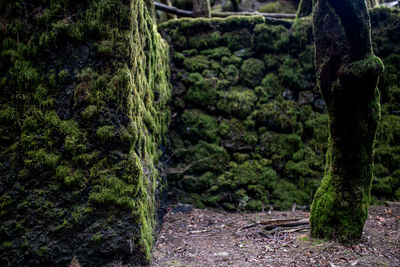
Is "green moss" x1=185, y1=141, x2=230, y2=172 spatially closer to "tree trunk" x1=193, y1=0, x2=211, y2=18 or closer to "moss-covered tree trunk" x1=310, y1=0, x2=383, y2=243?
"moss-covered tree trunk" x1=310, y1=0, x2=383, y2=243

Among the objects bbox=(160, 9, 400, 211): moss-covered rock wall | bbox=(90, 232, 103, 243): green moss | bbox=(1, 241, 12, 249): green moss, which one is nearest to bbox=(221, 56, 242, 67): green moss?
bbox=(160, 9, 400, 211): moss-covered rock wall

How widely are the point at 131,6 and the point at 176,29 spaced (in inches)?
133

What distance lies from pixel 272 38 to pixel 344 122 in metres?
3.75

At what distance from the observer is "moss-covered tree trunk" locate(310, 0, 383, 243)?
10.1ft

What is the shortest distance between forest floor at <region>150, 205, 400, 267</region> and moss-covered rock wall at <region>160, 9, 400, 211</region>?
0.60 metres

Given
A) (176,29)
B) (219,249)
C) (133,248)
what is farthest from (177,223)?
(176,29)

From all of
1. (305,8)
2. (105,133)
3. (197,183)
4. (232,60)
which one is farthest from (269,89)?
(105,133)

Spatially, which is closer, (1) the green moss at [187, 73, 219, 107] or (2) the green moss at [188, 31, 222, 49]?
(1) the green moss at [187, 73, 219, 107]

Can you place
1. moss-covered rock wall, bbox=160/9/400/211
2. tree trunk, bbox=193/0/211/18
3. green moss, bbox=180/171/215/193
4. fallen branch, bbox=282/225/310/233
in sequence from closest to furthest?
fallen branch, bbox=282/225/310/233
moss-covered rock wall, bbox=160/9/400/211
green moss, bbox=180/171/215/193
tree trunk, bbox=193/0/211/18

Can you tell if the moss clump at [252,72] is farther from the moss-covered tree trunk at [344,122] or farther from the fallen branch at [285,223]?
the fallen branch at [285,223]

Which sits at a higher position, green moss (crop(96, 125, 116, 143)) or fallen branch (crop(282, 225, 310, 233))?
green moss (crop(96, 125, 116, 143))

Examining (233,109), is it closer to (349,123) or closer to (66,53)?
(349,123)

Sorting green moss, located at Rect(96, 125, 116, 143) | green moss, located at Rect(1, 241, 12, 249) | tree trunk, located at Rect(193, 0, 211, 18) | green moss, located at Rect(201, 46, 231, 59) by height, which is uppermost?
tree trunk, located at Rect(193, 0, 211, 18)

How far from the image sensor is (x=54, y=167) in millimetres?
2883
